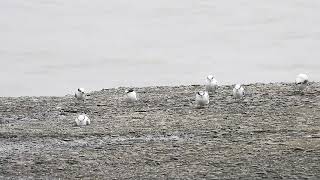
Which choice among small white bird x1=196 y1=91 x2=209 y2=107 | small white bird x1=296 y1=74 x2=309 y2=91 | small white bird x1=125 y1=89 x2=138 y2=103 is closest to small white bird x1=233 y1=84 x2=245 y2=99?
small white bird x1=196 y1=91 x2=209 y2=107

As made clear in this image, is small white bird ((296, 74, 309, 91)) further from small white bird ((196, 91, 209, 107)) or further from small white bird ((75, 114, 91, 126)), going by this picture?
small white bird ((75, 114, 91, 126))

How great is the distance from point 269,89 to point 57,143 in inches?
113

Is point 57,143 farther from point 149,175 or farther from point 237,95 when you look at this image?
point 237,95

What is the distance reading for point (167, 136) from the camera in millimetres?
6598

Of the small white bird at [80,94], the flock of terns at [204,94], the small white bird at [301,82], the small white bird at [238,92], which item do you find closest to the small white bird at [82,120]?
the flock of terns at [204,94]

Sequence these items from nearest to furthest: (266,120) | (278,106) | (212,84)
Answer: (266,120) → (278,106) → (212,84)

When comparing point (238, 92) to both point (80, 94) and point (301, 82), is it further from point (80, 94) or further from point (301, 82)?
point (80, 94)

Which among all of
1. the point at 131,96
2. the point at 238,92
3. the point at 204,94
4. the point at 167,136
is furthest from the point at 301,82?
A: the point at 167,136

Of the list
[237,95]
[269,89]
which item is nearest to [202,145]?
[237,95]

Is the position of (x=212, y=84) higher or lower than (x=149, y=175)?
higher

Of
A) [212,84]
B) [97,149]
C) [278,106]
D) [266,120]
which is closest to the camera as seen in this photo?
[97,149]

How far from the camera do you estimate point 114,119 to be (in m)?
7.38

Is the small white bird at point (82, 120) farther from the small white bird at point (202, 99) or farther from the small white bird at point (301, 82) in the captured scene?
the small white bird at point (301, 82)

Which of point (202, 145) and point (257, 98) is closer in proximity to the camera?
point (202, 145)
